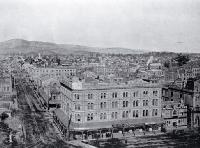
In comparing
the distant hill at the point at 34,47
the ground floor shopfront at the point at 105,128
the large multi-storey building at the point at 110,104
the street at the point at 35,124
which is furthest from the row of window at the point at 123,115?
the distant hill at the point at 34,47

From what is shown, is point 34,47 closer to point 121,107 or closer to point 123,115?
point 121,107

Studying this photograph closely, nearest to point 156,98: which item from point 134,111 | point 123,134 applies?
point 134,111

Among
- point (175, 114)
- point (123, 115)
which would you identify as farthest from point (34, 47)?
point (175, 114)

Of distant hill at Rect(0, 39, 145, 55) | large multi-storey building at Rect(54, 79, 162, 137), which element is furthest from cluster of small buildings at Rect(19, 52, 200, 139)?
distant hill at Rect(0, 39, 145, 55)

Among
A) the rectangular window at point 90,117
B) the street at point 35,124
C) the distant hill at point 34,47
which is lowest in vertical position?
the street at point 35,124

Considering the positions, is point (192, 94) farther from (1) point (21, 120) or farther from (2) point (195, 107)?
(1) point (21, 120)

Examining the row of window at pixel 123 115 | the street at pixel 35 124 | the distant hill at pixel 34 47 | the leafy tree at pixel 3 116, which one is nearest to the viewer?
the street at pixel 35 124

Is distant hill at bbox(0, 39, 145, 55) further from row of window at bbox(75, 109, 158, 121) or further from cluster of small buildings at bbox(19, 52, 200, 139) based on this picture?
row of window at bbox(75, 109, 158, 121)

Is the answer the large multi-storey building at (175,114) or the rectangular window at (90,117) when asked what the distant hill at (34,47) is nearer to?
the rectangular window at (90,117)
